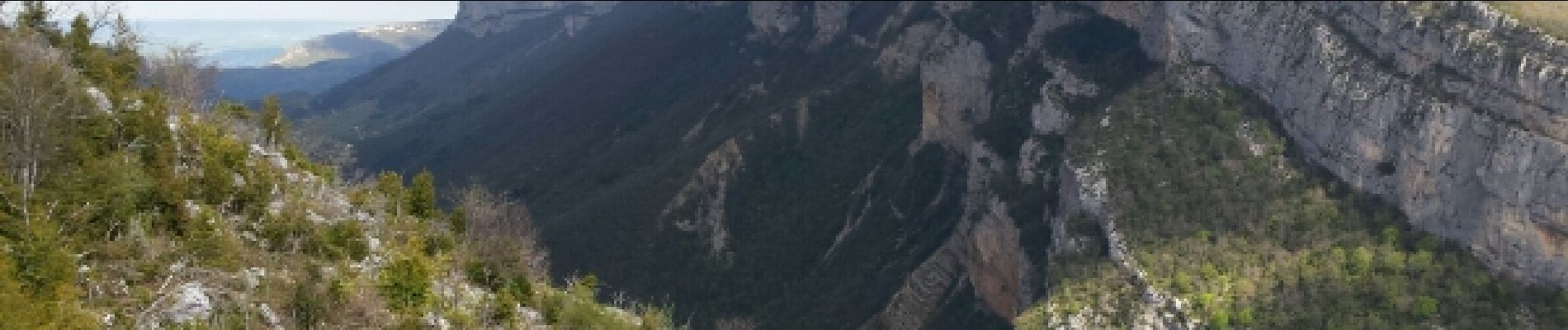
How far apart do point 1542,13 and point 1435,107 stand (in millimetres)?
8043

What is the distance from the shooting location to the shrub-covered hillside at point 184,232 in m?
25.3

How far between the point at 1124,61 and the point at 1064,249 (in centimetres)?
2639

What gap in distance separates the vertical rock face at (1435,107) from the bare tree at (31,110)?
61.1 meters

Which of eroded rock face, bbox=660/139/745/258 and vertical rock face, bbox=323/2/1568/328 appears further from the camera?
eroded rock face, bbox=660/139/745/258

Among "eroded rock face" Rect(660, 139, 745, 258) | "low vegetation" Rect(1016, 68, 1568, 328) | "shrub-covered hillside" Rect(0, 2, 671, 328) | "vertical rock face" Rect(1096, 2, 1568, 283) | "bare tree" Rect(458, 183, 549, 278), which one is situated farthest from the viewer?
"eroded rock face" Rect(660, 139, 745, 258)

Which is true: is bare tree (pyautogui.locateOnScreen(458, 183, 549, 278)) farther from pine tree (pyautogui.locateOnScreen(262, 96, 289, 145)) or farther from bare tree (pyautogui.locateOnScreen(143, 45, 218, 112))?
bare tree (pyautogui.locateOnScreen(143, 45, 218, 112))

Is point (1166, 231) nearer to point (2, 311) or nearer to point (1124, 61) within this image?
point (1124, 61)

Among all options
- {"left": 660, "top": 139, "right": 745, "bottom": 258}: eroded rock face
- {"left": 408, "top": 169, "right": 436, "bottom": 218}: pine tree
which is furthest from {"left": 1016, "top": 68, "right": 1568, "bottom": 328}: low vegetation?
{"left": 660, "top": 139, "right": 745, "bottom": 258}: eroded rock face

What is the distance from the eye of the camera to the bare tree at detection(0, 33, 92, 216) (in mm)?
28344

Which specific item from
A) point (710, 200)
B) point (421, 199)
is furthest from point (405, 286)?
point (710, 200)

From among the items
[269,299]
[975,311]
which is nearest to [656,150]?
[975,311]

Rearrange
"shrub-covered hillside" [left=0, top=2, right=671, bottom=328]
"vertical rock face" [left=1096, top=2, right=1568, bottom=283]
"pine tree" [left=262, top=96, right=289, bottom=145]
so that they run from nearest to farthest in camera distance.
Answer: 1. "shrub-covered hillside" [left=0, top=2, right=671, bottom=328]
2. "pine tree" [left=262, top=96, right=289, bottom=145]
3. "vertical rock face" [left=1096, top=2, right=1568, bottom=283]

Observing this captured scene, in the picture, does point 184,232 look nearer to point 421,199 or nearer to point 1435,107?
point 421,199

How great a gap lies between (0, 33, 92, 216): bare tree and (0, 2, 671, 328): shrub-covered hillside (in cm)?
7
